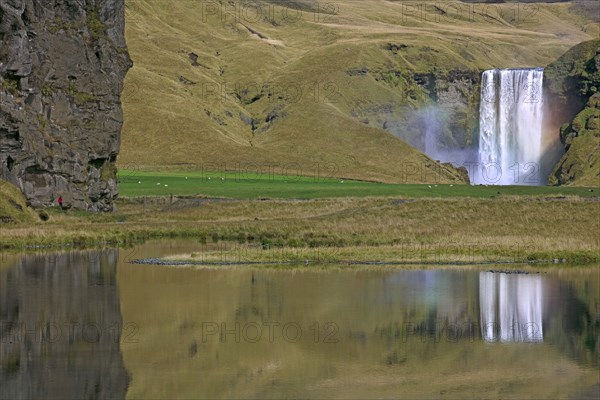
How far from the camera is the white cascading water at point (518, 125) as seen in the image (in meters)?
191

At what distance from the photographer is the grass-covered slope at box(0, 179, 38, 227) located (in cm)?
7331

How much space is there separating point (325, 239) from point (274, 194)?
40761 mm

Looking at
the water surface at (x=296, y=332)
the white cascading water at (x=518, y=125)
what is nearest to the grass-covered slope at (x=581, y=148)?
the white cascading water at (x=518, y=125)

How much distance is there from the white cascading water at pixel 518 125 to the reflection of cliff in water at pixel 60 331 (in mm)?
142212

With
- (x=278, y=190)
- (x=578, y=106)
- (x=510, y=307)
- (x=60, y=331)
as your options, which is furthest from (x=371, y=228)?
(x=578, y=106)

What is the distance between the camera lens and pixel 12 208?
74812 mm

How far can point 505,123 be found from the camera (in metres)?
197

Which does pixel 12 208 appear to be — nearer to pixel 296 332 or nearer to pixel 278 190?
pixel 296 332

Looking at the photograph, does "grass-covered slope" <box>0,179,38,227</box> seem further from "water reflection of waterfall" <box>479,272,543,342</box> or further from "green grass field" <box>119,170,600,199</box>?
"water reflection of waterfall" <box>479,272,543,342</box>

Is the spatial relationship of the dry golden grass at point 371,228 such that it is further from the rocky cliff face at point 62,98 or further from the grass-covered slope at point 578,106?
the grass-covered slope at point 578,106

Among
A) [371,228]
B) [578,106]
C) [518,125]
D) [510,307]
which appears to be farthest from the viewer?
[518,125]

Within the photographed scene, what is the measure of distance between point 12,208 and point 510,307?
40124mm

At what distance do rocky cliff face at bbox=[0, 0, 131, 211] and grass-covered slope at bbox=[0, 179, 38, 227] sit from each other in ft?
11.2

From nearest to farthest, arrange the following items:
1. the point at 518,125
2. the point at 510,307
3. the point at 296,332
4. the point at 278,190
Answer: the point at 296,332
the point at 510,307
the point at 278,190
the point at 518,125
